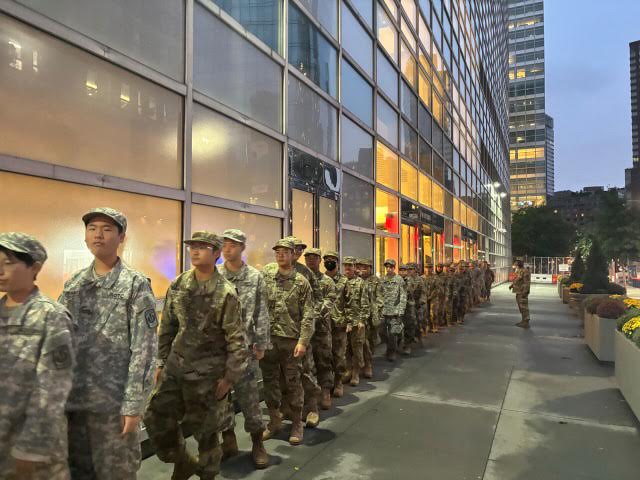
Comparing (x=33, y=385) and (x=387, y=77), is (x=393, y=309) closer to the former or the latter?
(x=33, y=385)

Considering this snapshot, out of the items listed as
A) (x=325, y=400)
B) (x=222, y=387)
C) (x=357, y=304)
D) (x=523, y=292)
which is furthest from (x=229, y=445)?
(x=523, y=292)

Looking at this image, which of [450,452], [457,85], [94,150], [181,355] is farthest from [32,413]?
[457,85]

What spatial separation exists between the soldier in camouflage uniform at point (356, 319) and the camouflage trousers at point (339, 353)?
162 millimetres

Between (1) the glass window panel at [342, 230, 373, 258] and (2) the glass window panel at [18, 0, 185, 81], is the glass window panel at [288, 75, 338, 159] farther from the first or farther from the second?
(2) the glass window panel at [18, 0, 185, 81]

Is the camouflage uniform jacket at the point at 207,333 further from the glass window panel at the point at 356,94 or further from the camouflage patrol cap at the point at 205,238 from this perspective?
the glass window panel at the point at 356,94

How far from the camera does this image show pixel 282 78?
8.99m

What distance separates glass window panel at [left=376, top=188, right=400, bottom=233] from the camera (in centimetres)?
1455

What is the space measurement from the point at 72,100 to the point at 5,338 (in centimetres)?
318

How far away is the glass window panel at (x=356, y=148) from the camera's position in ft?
39.5

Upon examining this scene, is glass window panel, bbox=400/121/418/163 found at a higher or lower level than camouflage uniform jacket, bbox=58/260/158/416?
higher

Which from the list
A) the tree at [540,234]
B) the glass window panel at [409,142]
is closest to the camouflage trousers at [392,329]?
the glass window panel at [409,142]

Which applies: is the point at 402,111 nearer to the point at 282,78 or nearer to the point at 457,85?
the point at 282,78

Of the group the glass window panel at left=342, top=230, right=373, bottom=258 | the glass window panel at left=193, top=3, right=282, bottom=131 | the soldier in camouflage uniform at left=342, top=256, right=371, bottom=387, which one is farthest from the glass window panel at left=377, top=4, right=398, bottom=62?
the soldier in camouflage uniform at left=342, top=256, right=371, bottom=387

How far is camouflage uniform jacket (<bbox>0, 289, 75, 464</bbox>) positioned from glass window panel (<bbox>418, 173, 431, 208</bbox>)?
17.6 m
